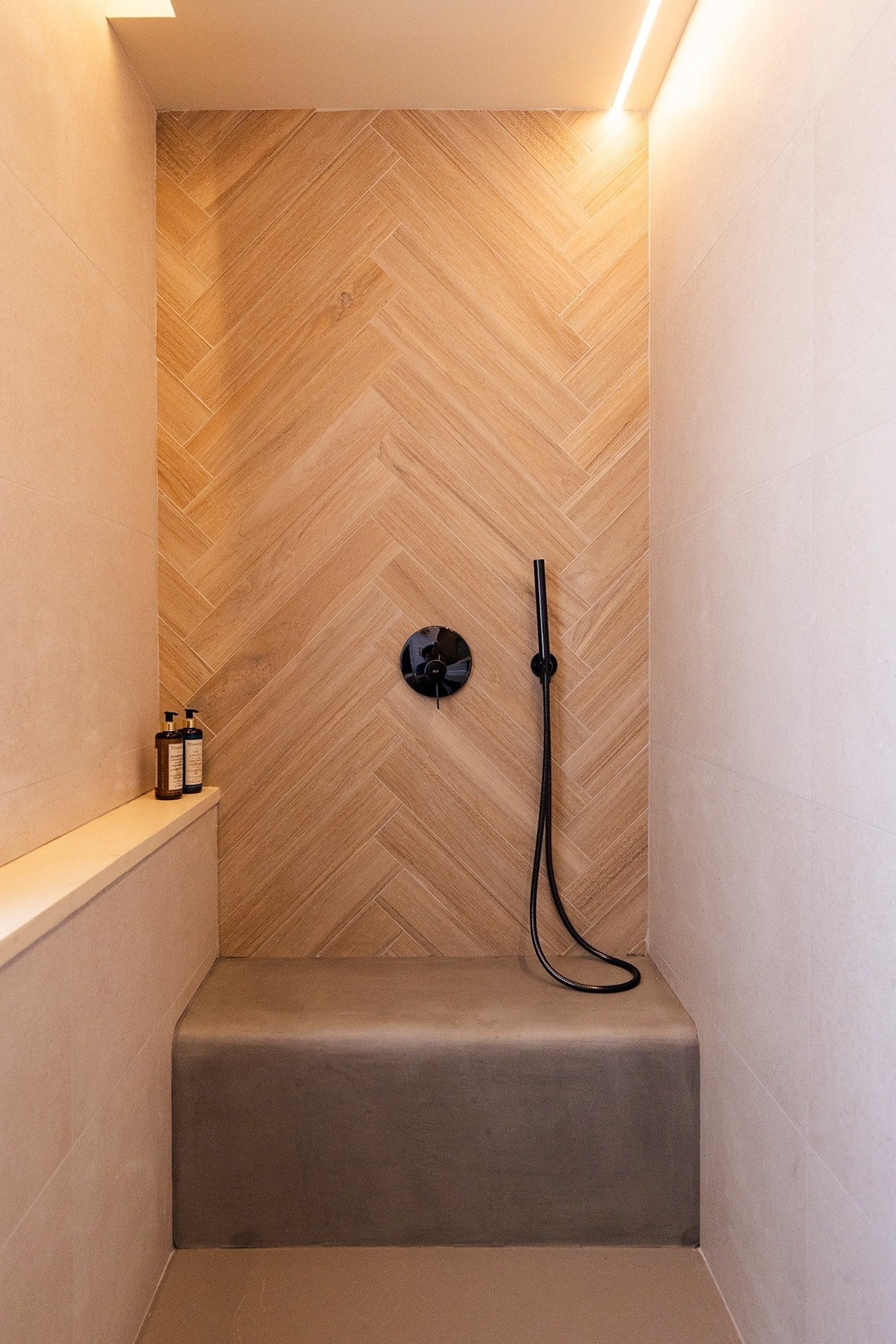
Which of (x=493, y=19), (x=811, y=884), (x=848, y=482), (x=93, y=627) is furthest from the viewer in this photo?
(x=493, y=19)

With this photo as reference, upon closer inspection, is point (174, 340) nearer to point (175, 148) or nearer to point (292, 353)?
point (292, 353)

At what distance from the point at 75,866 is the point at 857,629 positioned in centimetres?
109

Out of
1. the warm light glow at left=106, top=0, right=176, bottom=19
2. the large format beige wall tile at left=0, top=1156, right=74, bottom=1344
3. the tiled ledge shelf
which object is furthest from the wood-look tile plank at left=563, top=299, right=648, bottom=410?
the large format beige wall tile at left=0, top=1156, right=74, bottom=1344

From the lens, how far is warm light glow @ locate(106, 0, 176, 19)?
163cm

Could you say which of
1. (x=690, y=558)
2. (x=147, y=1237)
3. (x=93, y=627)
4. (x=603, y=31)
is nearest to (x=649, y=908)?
(x=690, y=558)

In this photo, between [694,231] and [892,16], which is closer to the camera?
[892,16]

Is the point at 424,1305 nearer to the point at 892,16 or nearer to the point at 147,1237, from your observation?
the point at 147,1237

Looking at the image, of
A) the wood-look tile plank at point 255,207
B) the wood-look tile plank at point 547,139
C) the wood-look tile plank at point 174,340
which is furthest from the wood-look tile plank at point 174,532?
the wood-look tile plank at point 547,139

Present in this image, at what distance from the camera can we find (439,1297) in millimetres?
1450

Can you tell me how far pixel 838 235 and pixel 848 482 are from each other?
306 millimetres

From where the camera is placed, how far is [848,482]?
3.29 ft

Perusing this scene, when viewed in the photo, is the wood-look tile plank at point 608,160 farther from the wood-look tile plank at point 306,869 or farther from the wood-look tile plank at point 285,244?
the wood-look tile plank at point 306,869

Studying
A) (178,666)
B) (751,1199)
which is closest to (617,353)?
(178,666)

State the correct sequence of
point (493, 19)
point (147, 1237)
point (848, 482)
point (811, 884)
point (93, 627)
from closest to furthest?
point (848, 482) < point (811, 884) < point (147, 1237) < point (93, 627) < point (493, 19)
